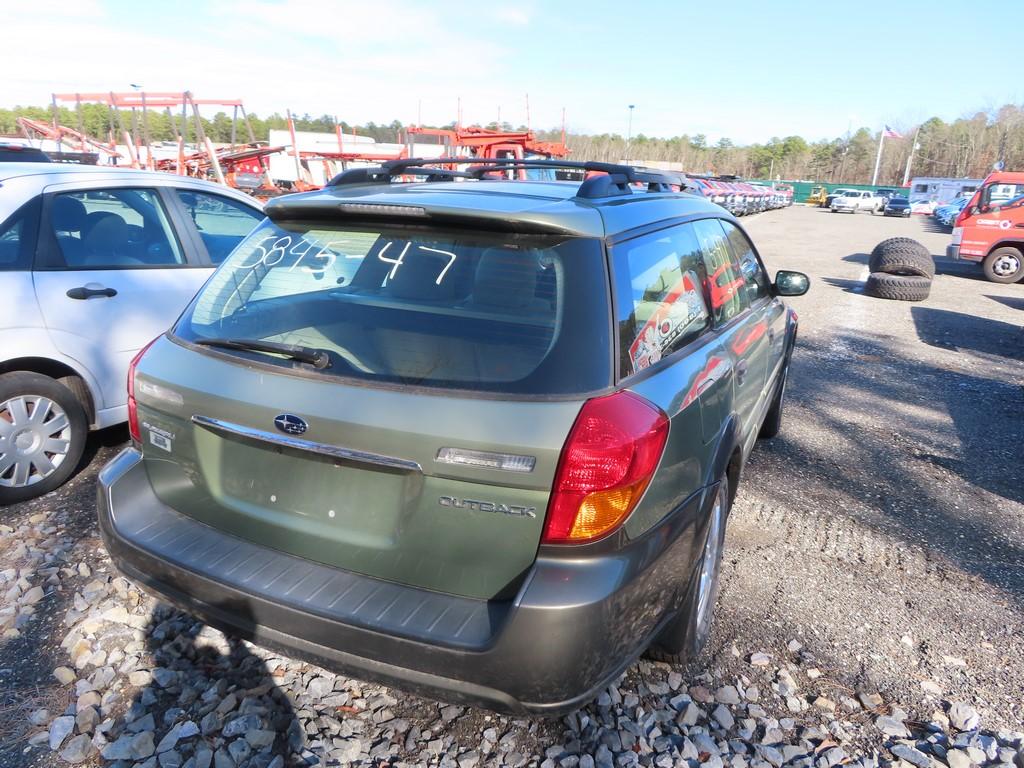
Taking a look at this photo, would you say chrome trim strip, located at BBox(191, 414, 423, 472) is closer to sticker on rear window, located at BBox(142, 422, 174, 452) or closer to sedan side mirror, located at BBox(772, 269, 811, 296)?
sticker on rear window, located at BBox(142, 422, 174, 452)

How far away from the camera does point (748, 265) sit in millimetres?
3980

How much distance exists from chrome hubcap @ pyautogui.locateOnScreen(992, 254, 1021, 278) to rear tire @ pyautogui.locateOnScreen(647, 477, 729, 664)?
15.1 meters

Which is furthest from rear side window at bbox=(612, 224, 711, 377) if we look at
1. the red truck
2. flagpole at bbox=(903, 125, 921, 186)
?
flagpole at bbox=(903, 125, 921, 186)

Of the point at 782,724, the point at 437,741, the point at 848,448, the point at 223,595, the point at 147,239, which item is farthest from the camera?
the point at 848,448

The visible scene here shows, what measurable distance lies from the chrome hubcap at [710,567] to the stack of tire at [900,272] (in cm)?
1054

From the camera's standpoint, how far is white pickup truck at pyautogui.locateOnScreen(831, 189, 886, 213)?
1887 inches

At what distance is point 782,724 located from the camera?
2418 mm

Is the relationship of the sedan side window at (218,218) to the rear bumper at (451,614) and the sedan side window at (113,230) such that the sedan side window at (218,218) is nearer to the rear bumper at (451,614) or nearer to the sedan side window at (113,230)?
the sedan side window at (113,230)

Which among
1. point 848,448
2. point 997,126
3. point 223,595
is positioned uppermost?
point 997,126

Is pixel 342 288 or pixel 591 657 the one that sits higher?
pixel 342 288

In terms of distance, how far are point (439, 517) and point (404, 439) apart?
0.23 meters

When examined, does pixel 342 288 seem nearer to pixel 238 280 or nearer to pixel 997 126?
pixel 238 280

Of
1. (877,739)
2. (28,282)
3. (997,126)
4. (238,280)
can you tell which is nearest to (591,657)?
(877,739)

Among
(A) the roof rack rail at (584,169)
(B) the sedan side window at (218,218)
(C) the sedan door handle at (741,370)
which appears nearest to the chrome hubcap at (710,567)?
(C) the sedan door handle at (741,370)
